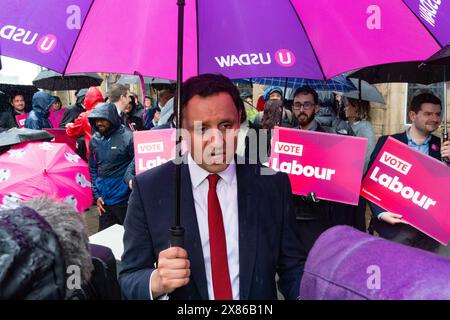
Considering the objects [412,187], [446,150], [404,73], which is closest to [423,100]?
[446,150]

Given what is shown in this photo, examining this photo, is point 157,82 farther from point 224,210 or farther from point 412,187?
point 224,210

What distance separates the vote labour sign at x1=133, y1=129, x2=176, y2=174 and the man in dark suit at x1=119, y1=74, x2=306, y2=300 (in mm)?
1532

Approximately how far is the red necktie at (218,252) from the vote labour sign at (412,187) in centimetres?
182

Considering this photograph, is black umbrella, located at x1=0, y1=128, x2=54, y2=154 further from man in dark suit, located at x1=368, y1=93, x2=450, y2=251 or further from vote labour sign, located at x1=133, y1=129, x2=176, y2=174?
man in dark suit, located at x1=368, y1=93, x2=450, y2=251

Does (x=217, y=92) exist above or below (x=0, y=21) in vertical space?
below

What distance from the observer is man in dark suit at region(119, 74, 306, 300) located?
6.01ft

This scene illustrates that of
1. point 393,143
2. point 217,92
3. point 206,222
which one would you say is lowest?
point 206,222

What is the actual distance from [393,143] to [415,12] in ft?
3.26

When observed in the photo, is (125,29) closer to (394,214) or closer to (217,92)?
(217,92)

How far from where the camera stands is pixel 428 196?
10.3 feet

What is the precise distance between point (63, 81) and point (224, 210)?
31.4ft

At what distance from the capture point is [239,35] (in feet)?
8.73

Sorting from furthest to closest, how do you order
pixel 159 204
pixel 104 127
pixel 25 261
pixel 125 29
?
pixel 104 127
pixel 125 29
pixel 159 204
pixel 25 261
